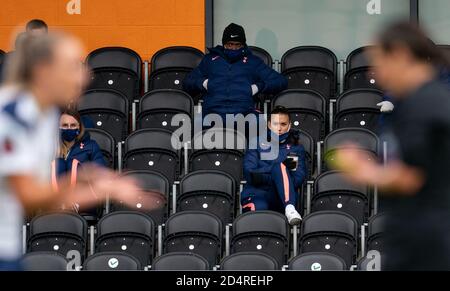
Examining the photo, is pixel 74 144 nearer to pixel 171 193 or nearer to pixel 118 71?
pixel 171 193

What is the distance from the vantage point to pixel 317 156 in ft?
39.3

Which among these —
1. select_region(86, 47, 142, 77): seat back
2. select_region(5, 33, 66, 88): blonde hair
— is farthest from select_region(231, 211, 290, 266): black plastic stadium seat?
select_region(5, 33, 66, 88): blonde hair

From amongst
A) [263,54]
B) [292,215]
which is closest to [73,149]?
[292,215]

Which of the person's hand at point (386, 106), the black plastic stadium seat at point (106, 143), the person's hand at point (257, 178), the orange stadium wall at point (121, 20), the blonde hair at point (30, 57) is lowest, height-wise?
the person's hand at point (257, 178)

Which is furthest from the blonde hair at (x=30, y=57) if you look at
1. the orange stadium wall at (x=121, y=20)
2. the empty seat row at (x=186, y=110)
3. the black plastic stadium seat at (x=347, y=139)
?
the orange stadium wall at (x=121, y=20)

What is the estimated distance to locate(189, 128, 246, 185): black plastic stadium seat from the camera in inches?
469

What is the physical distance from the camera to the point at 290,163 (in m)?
11.2

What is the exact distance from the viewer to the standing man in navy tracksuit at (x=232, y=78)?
1238cm

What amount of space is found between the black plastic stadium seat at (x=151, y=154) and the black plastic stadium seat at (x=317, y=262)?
203 centimetres

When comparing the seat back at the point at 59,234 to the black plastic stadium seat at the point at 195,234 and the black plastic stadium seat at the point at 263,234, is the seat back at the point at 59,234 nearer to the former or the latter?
the black plastic stadium seat at the point at 195,234

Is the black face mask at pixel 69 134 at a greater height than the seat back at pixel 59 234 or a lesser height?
greater

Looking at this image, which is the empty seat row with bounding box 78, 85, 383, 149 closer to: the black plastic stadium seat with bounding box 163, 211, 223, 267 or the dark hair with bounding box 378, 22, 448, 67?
the black plastic stadium seat with bounding box 163, 211, 223, 267

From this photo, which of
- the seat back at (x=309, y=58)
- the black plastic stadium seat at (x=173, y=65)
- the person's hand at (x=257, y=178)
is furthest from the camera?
the black plastic stadium seat at (x=173, y=65)

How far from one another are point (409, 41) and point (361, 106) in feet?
27.6
